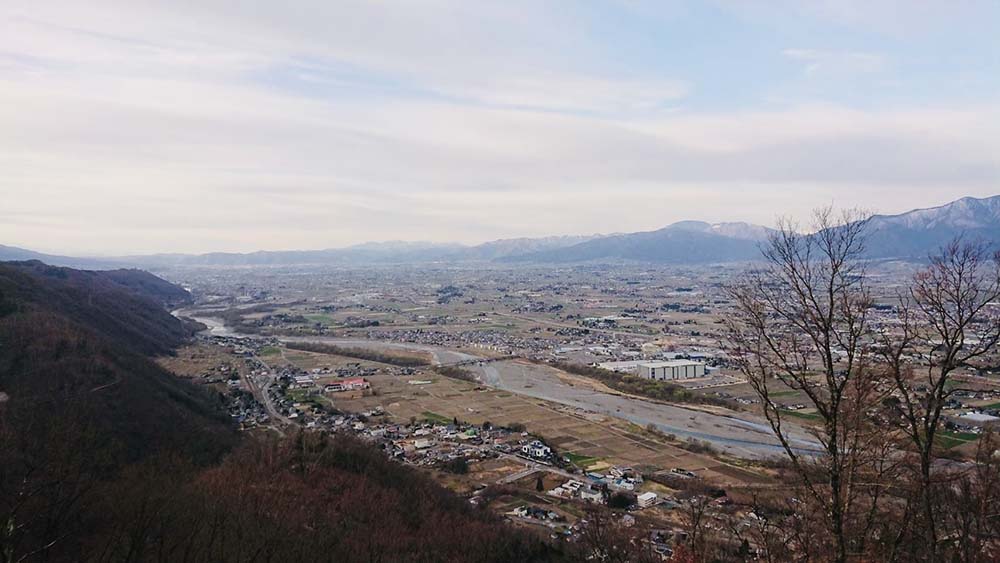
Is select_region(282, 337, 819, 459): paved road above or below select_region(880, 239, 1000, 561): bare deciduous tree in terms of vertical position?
below

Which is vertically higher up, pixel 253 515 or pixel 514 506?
pixel 253 515

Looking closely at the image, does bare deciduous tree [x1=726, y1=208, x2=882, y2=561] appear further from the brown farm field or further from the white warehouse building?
the white warehouse building

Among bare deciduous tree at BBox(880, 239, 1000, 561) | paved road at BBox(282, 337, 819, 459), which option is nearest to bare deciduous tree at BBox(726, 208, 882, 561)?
bare deciduous tree at BBox(880, 239, 1000, 561)

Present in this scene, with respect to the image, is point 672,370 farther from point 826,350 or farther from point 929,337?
point 826,350

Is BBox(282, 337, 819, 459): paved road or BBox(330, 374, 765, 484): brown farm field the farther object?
BBox(282, 337, 819, 459): paved road

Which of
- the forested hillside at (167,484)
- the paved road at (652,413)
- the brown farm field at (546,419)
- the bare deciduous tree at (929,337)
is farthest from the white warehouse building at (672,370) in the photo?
the bare deciduous tree at (929,337)

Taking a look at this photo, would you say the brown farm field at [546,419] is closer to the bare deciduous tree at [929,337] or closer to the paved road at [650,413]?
the paved road at [650,413]

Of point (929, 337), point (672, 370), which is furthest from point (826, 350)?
point (672, 370)

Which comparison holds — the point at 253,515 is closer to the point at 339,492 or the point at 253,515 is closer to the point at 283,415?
the point at 339,492

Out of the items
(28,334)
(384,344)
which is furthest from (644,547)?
(384,344)
